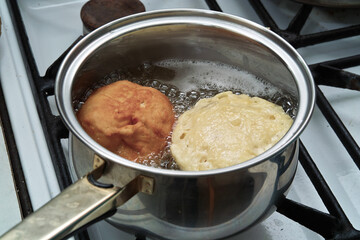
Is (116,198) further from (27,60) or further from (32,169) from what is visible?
(27,60)

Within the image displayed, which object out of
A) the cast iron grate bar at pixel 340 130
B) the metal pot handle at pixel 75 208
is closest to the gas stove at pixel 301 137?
the cast iron grate bar at pixel 340 130

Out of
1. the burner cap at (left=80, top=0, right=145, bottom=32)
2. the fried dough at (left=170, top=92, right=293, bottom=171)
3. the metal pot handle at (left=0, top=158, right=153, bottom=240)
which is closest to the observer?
the metal pot handle at (left=0, top=158, right=153, bottom=240)

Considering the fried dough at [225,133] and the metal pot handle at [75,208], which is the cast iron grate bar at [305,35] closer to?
the fried dough at [225,133]

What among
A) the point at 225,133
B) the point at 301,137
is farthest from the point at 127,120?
the point at 301,137

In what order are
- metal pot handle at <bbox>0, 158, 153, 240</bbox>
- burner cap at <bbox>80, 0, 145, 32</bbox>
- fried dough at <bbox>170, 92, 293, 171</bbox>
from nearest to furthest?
metal pot handle at <bbox>0, 158, 153, 240</bbox> → fried dough at <bbox>170, 92, 293, 171</bbox> → burner cap at <bbox>80, 0, 145, 32</bbox>

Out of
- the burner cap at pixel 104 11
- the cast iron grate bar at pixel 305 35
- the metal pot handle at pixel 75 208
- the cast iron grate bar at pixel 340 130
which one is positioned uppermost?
the burner cap at pixel 104 11

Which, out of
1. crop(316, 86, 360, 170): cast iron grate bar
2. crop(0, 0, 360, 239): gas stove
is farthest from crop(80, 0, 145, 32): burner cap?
crop(316, 86, 360, 170): cast iron grate bar

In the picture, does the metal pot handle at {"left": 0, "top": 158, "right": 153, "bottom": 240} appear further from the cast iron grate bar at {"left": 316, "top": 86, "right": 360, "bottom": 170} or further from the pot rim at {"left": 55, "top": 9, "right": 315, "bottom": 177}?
the cast iron grate bar at {"left": 316, "top": 86, "right": 360, "bottom": 170}

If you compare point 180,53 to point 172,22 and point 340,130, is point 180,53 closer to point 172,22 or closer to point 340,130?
point 172,22
